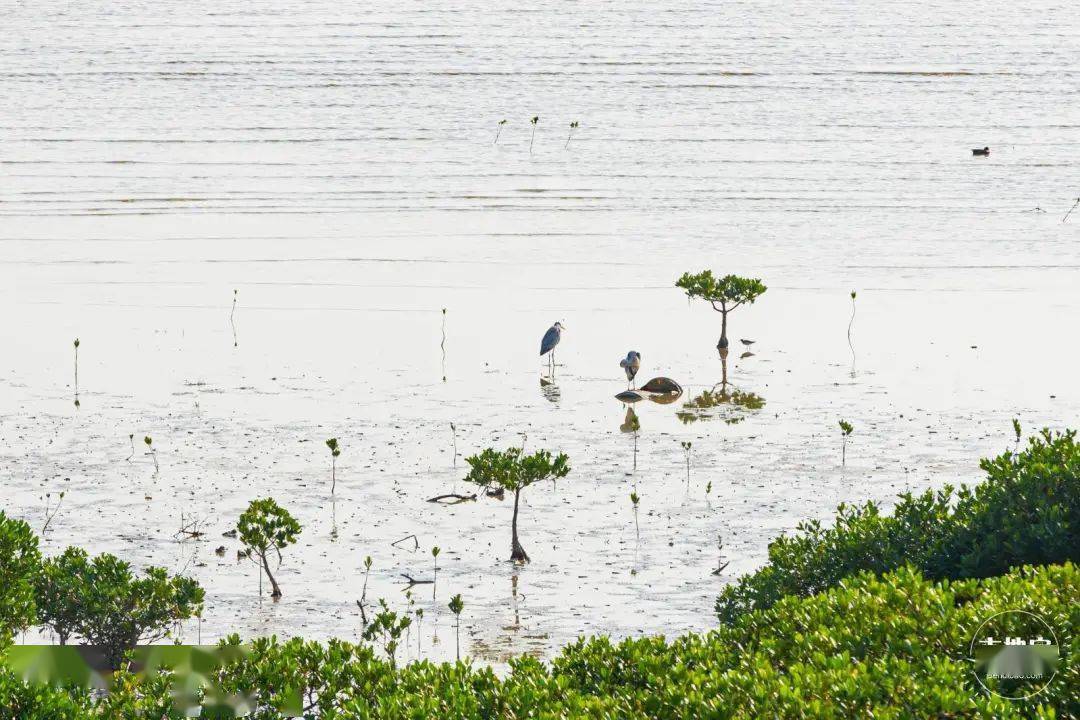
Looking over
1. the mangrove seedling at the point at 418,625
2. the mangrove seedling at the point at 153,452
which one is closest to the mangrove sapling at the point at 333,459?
the mangrove seedling at the point at 153,452

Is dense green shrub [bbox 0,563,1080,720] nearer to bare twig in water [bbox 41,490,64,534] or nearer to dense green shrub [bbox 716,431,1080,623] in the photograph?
dense green shrub [bbox 716,431,1080,623]

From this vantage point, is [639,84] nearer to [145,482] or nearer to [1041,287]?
[1041,287]

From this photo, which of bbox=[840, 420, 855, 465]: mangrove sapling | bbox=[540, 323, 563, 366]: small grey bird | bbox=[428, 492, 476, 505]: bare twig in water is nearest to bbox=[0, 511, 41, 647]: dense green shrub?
bbox=[428, 492, 476, 505]: bare twig in water

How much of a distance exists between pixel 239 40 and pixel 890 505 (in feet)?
225

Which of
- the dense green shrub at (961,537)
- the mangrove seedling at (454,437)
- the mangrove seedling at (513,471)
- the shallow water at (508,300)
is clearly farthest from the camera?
the mangrove seedling at (454,437)

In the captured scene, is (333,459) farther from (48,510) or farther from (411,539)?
(48,510)

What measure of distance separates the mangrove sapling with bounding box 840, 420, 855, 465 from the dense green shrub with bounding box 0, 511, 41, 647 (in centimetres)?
1088

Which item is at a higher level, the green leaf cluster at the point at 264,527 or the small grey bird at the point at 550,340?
the small grey bird at the point at 550,340

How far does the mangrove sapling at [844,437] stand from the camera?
1884 cm

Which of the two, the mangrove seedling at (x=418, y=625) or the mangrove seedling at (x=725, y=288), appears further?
the mangrove seedling at (x=725, y=288)

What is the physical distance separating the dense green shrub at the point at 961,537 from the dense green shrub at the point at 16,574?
538 cm

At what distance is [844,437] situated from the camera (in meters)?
20.1

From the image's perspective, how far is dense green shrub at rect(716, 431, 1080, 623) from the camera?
10523 mm

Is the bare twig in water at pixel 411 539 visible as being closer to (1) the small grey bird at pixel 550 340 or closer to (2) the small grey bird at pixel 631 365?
(2) the small grey bird at pixel 631 365
